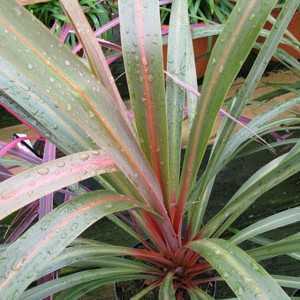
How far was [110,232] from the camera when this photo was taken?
116 centimetres

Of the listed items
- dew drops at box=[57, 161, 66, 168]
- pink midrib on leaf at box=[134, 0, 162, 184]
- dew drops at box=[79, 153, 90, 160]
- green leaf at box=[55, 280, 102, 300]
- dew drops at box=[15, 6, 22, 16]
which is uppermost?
pink midrib on leaf at box=[134, 0, 162, 184]

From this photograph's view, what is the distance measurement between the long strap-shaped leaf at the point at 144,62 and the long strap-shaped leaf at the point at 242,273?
0.49 ft

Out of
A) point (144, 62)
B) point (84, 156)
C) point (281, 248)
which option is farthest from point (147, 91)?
point (281, 248)

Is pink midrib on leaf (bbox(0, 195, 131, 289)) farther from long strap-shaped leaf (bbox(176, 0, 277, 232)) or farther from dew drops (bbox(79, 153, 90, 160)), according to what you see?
long strap-shaped leaf (bbox(176, 0, 277, 232))

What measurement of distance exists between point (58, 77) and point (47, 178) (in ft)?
0.30

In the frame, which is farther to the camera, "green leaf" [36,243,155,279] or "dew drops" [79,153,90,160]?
"green leaf" [36,243,155,279]

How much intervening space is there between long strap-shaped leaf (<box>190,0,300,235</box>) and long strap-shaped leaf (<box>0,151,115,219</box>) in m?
0.24

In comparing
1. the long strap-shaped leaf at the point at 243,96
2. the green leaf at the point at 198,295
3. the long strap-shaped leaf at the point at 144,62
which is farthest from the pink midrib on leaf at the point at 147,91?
the green leaf at the point at 198,295

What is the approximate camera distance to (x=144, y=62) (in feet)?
1.66

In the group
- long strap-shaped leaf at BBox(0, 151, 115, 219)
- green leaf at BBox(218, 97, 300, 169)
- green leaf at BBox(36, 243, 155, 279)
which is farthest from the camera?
green leaf at BBox(218, 97, 300, 169)

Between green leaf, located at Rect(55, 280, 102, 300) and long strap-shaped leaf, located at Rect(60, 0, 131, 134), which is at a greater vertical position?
long strap-shaped leaf, located at Rect(60, 0, 131, 134)

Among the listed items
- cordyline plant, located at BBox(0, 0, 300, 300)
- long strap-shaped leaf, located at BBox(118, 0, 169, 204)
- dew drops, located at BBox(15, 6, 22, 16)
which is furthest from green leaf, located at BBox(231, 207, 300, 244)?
dew drops, located at BBox(15, 6, 22, 16)

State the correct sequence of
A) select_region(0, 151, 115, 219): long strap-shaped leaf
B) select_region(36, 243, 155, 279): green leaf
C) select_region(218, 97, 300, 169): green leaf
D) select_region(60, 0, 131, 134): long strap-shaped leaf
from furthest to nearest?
select_region(218, 97, 300, 169): green leaf < select_region(36, 243, 155, 279): green leaf < select_region(60, 0, 131, 134): long strap-shaped leaf < select_region(0, 151, 115, 219): long strap-shaped leaf

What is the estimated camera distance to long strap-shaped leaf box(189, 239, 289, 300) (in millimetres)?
400
